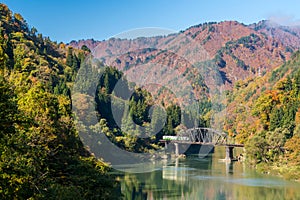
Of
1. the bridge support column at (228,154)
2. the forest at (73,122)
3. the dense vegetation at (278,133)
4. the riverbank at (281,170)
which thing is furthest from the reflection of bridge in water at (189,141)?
the riverbank at (281,170)

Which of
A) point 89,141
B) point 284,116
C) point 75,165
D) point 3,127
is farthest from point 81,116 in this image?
point 3,127

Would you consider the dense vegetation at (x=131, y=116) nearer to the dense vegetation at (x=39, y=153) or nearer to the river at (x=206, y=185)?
the river at (x=206, y=185)

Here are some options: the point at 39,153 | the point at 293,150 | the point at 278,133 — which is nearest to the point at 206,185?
the point at 293,150

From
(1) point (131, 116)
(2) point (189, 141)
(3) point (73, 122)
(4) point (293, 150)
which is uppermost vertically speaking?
(1) point (131, 116)

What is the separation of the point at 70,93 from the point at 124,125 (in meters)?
9.66

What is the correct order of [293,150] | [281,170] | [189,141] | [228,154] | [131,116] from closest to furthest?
[281,170]
[293,150]
[228,154]
[131,116]
[189,141]

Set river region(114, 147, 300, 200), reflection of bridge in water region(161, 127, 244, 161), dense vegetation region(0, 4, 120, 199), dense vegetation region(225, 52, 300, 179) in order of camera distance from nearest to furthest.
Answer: dense vegetation region(0, 4, 120, 199) → river region(114, 147, 300, 200) → dense vegetation region(225, 52, 300, 179) → reflection of bridge in water region(161, 127, 244, 161)

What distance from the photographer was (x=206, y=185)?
38938 millimetres

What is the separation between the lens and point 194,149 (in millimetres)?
84125

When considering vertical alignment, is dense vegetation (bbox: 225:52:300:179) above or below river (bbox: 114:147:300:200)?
above

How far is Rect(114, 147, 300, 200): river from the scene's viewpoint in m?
33.8

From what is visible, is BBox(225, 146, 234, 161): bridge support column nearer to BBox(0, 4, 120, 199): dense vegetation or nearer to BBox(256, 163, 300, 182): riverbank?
BBox(256, 163, 300, 182): riverbank

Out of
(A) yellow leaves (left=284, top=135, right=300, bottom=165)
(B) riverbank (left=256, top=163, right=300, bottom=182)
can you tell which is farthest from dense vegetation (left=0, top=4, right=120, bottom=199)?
(A) yellow leaves (left=284, top=135, right=300, bottom=165)

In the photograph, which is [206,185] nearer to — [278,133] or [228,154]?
[278,133]
